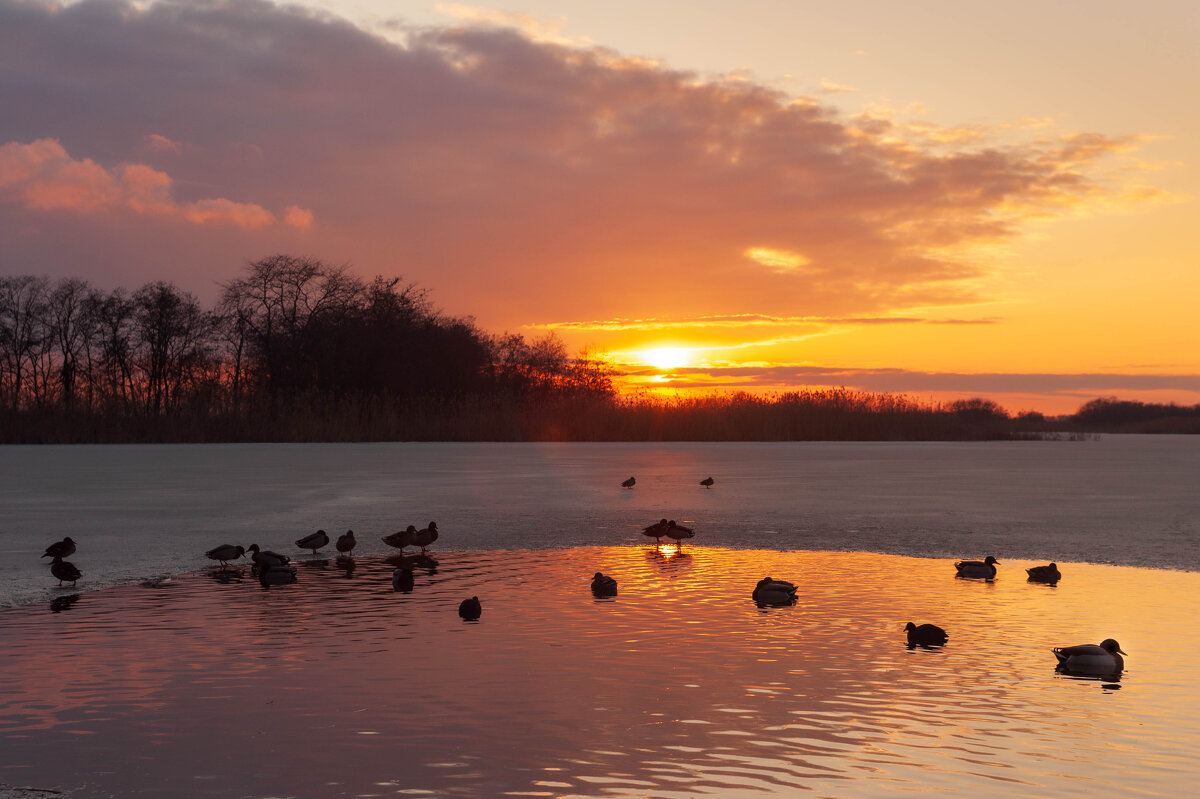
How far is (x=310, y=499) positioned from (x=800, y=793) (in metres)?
13.8

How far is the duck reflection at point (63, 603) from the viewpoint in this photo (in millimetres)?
8211

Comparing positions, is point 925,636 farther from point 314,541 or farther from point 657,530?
point 314,541

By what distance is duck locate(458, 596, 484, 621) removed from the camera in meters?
7.72

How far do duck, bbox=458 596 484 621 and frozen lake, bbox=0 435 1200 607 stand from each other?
3.83 metres

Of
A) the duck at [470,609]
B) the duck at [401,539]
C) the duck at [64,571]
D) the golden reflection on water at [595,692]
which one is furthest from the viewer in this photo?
the duck at [401,539]

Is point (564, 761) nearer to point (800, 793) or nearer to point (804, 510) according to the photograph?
point (800, 793)

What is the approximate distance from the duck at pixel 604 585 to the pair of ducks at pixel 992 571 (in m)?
3.41

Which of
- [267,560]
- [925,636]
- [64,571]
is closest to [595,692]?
[925,636]

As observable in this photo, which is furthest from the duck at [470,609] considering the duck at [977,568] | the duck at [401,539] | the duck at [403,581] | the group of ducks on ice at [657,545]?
the duck at [977,568]

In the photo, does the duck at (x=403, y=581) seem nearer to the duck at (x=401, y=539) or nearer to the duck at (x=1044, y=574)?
the duck at (x=401, y=539)

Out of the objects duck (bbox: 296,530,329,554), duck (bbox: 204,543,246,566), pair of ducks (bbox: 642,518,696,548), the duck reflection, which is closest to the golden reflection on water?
the duck reflection

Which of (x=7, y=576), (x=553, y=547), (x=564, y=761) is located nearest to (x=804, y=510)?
(x=553, y=547)

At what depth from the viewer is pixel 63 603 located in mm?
8469

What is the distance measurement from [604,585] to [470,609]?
4.36 ft
